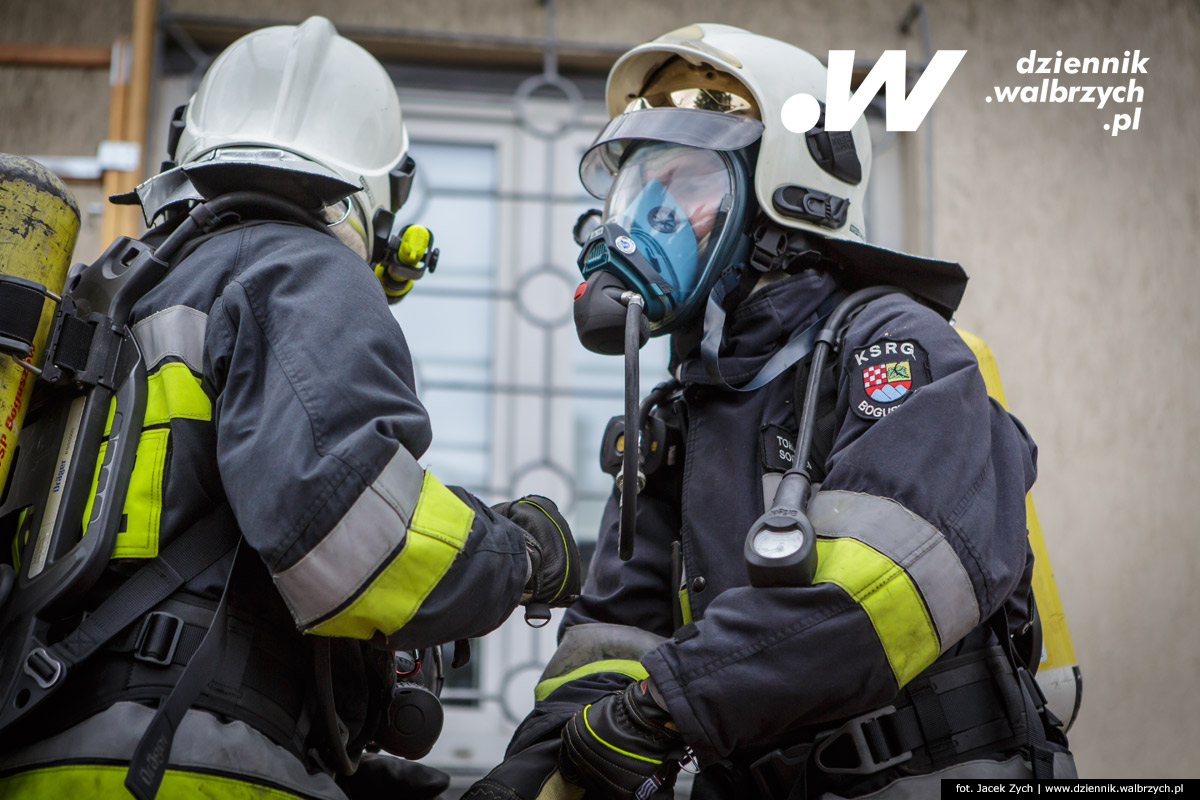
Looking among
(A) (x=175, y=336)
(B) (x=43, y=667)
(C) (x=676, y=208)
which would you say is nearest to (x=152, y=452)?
(A) (x=175, y=336)

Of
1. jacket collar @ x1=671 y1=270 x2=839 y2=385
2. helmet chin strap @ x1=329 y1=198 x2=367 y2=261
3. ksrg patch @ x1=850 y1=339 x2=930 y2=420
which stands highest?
helmet chin strap @ x1=329 y1=198 x2=367 y2=261

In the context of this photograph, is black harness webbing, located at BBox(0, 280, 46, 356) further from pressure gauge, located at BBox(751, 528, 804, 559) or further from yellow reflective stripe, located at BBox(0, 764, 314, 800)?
pressure gauge, located at BBox(751, 528, 804, 559)

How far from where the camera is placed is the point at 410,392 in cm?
191

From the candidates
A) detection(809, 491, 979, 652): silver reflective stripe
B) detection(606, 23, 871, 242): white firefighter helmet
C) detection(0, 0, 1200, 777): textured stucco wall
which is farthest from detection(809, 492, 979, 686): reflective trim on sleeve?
detection(0, 0, 1200, 777): textured stucco wall

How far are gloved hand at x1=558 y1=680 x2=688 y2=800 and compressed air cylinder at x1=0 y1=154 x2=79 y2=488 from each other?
989mm

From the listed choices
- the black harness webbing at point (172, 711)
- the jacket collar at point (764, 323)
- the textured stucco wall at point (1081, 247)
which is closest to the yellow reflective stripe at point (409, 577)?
the black harness webbing at point (172, 711)

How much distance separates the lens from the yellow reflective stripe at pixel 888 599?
1.79m

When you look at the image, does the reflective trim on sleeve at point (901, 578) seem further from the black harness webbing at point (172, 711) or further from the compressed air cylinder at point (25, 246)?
the compressed air cylinder at point (25, 246)

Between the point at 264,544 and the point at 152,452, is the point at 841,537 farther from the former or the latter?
the point at 152,452

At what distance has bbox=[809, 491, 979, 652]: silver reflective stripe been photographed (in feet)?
5.93

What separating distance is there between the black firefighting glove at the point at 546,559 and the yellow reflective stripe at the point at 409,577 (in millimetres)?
252

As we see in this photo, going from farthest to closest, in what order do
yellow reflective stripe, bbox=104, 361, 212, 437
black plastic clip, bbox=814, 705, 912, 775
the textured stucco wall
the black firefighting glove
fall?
the textured stucco wall, the black firefighting glove, black plastic clip, bbox=814, 705, 912, 775, yellow reflective stripe, bbox=104, 361, 212, 437

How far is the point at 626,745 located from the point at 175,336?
37.8 inches

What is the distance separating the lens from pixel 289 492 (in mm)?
1711
